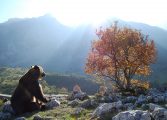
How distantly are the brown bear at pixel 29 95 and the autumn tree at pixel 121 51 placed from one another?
39.3ft

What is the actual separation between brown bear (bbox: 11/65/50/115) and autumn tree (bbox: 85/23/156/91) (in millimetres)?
11967

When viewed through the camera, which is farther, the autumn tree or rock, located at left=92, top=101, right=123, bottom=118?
the autumn tree

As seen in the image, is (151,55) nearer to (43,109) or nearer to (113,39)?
(113,39)

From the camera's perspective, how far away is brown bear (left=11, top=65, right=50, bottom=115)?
19.7 m

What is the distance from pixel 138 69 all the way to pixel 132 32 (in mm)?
4092

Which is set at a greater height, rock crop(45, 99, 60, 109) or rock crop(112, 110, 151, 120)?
rock crop(112, 110, 151, 120)

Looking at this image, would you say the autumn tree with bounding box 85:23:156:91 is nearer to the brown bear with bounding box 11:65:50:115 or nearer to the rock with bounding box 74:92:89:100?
the rock with bounding box 74:92:89:100

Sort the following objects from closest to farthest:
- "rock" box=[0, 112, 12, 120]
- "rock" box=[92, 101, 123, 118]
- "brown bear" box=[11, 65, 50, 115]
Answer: "rock" box=[92, 101, 123, 118]
"rock" box=[0, 112, 12, 120]
"brown bear" box=[11, 65, 50, 115]

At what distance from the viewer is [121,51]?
1248 inches

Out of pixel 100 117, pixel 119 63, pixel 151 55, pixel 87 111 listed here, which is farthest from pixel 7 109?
pixel 151 55

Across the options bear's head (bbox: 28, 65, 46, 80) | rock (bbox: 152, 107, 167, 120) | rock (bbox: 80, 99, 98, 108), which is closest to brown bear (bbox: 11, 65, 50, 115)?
bear's head (bbox: 28, 65, 46, 80)

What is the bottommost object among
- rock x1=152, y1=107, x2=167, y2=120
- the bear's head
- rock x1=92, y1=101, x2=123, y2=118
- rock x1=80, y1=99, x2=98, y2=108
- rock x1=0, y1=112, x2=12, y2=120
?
rock x1=0, y1=112, x2=12, y2=120

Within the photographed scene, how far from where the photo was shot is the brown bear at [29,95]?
19734 mm

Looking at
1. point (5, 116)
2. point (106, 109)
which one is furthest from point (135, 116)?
point (5, 116)
